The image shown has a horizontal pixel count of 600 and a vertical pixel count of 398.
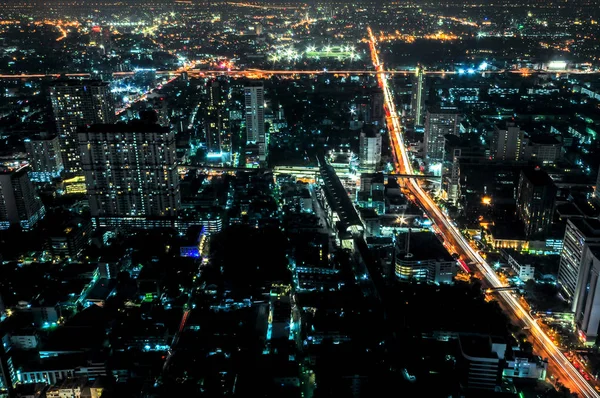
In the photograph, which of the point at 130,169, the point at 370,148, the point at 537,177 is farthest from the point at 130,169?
the point at 537,177

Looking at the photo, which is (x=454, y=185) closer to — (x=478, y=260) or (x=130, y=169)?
(x=478, y=260)

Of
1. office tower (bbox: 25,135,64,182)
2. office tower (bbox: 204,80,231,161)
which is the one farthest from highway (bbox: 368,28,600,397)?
office tower (bbox: 25,135,64,182)

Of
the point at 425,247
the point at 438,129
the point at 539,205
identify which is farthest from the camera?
the point at 438,129

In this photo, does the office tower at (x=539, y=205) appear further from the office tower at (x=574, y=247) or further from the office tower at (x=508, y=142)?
the office tower at (x=508, y=142)

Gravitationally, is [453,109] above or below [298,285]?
above

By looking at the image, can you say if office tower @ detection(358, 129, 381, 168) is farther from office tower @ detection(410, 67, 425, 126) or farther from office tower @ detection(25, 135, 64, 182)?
office tower @ detection(25, 135, 64, 182)

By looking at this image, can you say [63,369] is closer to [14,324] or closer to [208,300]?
[14,324]

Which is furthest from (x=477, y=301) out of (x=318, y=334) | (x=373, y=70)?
(x=373, y=70)
